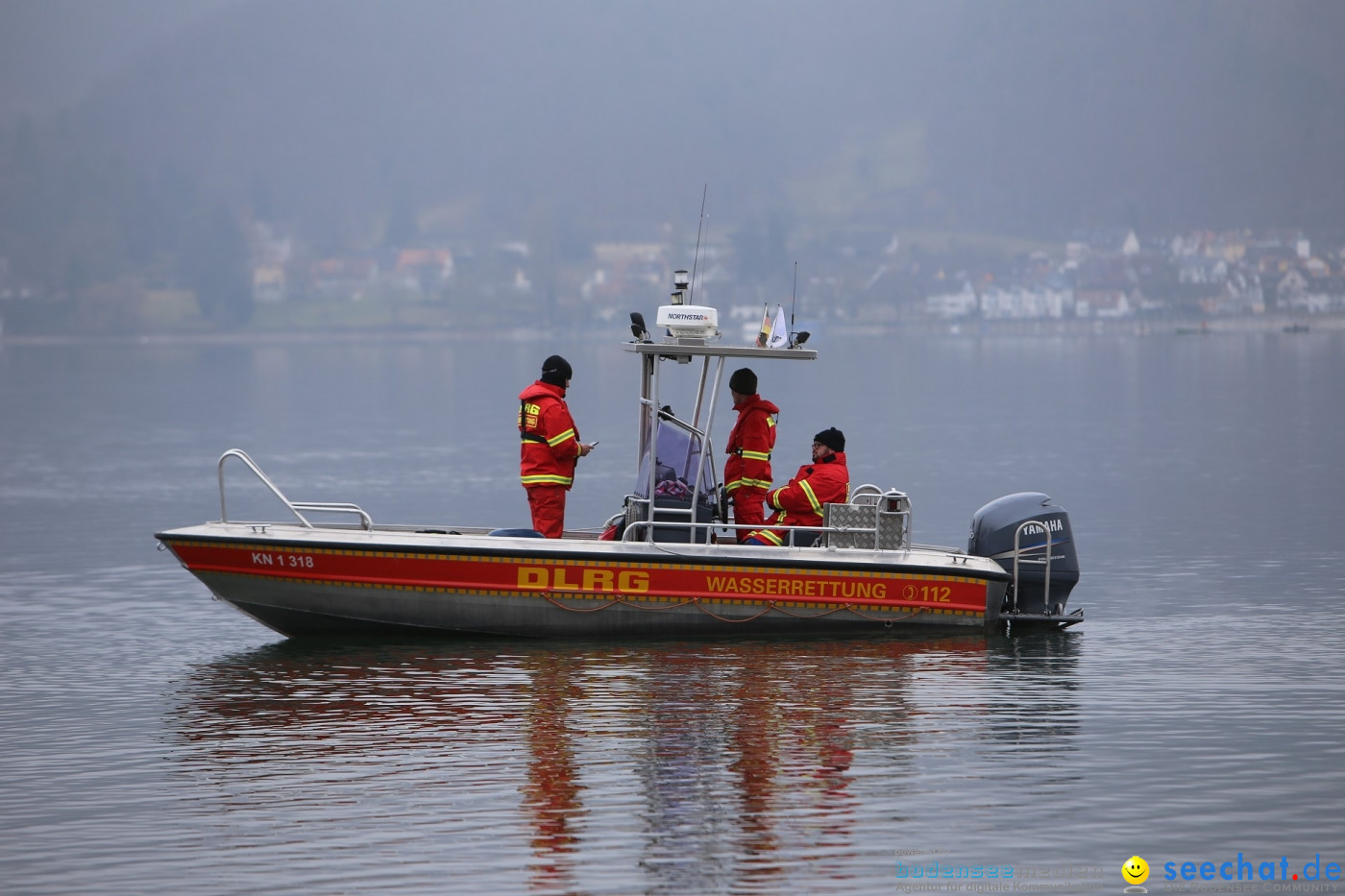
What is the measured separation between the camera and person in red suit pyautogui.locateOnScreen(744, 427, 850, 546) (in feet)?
45.3

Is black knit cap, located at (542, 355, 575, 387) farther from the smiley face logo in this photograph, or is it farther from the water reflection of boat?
the smiley face logo

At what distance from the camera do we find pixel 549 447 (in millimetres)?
13547

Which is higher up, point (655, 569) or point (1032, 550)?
point (1032, 550)

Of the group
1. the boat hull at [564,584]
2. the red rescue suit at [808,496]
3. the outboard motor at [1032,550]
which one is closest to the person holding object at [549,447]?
the boat hull at [564,584]

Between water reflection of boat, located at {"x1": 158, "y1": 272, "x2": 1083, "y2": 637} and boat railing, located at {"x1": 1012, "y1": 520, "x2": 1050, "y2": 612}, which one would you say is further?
boat railing, located at {"x1": 1012, "y1": 520, "x2": 1050, "y2": 612}

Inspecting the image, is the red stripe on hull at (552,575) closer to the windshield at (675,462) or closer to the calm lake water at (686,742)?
the calm lake water at (686,742)

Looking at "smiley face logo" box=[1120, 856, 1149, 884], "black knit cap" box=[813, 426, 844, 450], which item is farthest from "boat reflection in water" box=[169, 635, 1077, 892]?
"black knit cap" box=[813, 426, 844, 450]

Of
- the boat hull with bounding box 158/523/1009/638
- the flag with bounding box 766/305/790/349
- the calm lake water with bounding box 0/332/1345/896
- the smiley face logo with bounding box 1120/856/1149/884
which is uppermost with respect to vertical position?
the flag with bounding box 766/305/790/349

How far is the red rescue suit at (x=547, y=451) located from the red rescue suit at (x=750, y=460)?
52.5 inches

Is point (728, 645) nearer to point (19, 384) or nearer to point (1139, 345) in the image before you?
point (19, 384)

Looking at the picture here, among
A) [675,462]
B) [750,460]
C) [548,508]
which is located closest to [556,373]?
[548,508]

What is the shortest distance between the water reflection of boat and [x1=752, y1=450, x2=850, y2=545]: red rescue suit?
139 millimetres

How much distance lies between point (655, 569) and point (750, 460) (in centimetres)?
125

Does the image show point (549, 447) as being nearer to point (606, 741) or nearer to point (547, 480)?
point (547, 480)
